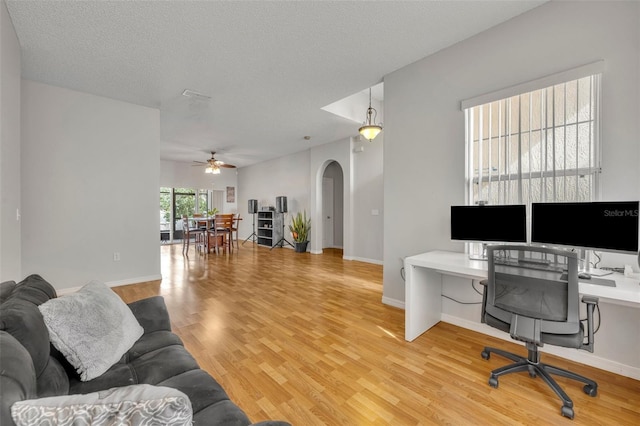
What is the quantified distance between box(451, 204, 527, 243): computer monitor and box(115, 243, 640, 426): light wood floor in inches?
37.2

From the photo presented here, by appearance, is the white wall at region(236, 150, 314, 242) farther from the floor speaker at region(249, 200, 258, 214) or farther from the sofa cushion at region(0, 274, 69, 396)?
the sofa cushion at region(0, 274, 69, 396)

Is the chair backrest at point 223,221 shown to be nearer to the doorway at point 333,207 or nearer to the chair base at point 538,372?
the doorway at point 333,207

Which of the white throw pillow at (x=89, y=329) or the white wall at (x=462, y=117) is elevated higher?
the white wall at (x=462, y=117)

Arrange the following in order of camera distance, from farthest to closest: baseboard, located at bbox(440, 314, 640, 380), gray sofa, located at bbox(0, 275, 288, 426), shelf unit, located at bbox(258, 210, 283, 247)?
shelf unit, located at bbox(258, 210, 283, 247), baseboard, located at bbox(440, 314, 640, 380), gray sofa, located at bbox(0, 275, 288, 426)

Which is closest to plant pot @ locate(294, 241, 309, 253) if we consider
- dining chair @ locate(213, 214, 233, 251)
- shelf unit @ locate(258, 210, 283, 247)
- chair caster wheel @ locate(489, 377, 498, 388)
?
shelf unit @ locate(258, 210, 283, 247)

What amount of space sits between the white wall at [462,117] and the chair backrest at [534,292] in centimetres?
73

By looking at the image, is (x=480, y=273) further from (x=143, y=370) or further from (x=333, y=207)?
(x=333, y=207)

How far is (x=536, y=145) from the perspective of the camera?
2.33 metres

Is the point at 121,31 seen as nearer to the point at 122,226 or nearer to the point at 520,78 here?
the point at 122,226

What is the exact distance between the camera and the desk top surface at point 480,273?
1.55 m

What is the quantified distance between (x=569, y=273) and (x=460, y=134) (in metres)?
1.63

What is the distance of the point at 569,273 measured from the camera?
1.61 metres

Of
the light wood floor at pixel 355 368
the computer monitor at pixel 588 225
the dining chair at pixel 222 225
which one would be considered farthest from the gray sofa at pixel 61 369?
the dining chair at pixel 222 225

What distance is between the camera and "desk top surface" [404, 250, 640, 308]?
61.1 inches
